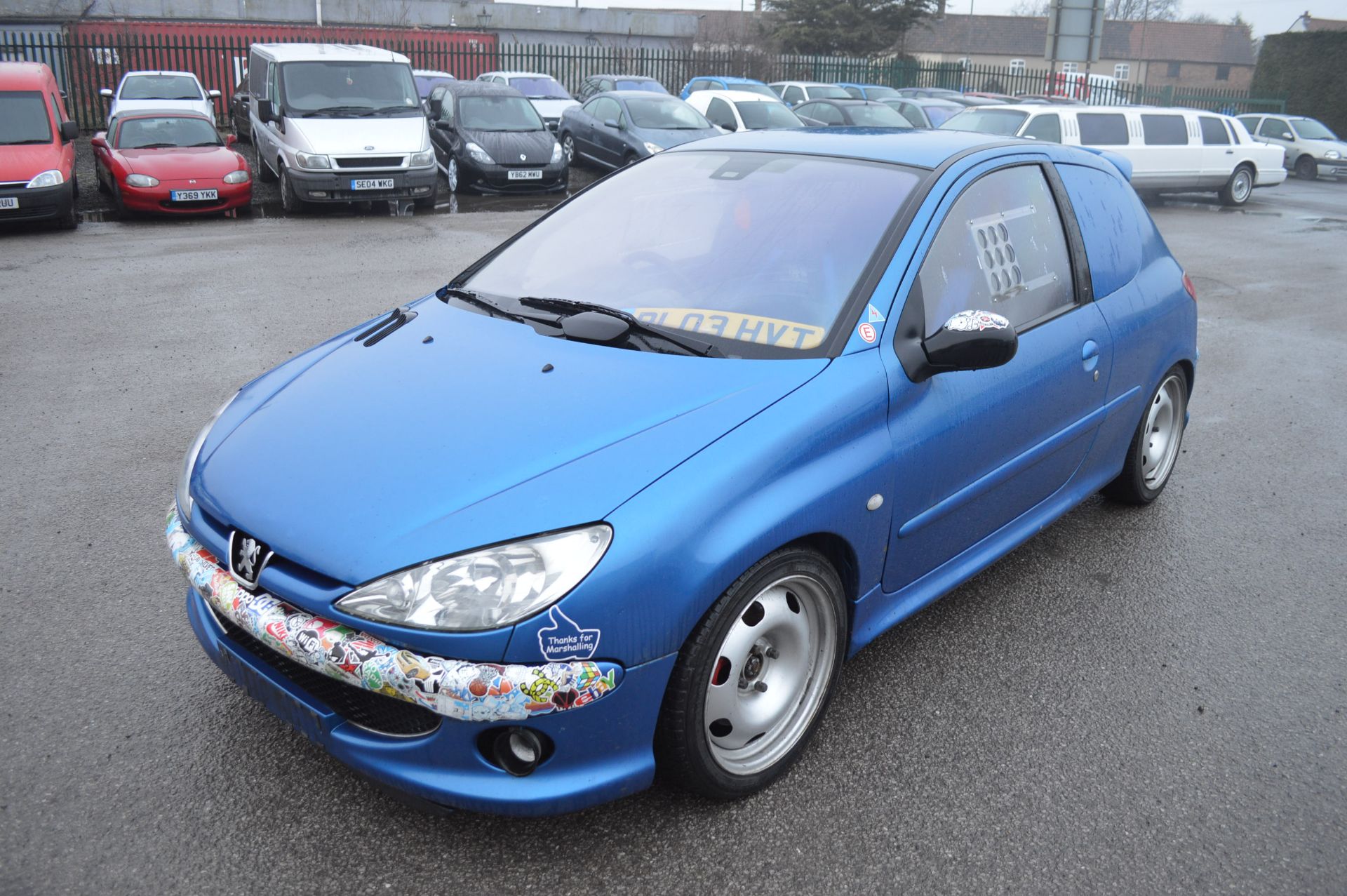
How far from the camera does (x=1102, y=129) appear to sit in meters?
→ 16.2

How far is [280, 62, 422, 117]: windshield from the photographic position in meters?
13.3

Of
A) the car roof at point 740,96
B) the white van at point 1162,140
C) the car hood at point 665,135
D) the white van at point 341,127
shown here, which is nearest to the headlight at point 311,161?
the white van at point 341,127

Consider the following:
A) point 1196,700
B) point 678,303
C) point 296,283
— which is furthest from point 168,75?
point 1196,700

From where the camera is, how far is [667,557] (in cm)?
230

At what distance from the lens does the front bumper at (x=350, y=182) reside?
12.5m

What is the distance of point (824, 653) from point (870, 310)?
97 centimetres

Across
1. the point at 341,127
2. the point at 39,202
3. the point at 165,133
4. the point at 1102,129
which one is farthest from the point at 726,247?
the point at 1102,129

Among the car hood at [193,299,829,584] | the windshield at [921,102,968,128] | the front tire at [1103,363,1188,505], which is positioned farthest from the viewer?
the windshield at [921,102,968,128]

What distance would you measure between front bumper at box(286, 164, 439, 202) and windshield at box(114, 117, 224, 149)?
1.28 metres

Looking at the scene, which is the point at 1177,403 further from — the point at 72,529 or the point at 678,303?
the point at 72,529

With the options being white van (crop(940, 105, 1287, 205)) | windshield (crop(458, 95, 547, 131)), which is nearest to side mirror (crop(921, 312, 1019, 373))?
windshield (crop(458, 95, 547, 131))

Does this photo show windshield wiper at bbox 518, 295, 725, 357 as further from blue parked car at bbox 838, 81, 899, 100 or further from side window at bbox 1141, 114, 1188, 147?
blue parked car at bbox 838, 81, 899, 100

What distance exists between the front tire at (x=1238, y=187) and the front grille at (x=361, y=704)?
1935 cm

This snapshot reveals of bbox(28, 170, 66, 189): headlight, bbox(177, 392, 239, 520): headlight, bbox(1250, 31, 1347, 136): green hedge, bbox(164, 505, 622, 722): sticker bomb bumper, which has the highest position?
bbox(1250, 31, 1347, 136): green hedge
